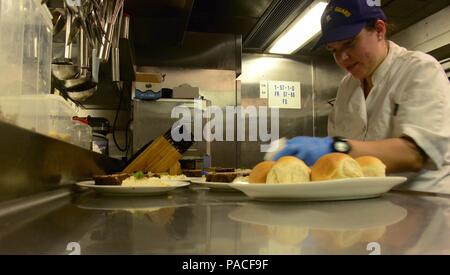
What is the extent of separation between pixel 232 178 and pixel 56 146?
19.6 inches

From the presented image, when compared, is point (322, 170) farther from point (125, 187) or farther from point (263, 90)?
point (263, 90)

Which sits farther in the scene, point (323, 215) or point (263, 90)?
point (263, 90)

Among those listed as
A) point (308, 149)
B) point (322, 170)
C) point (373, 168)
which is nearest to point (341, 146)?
point (308, 149)

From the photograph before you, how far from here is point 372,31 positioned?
158 cm

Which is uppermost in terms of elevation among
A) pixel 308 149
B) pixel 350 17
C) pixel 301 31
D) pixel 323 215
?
pixel 301 31

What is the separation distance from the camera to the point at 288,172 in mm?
740

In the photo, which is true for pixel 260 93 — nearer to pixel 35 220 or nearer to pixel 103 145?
pixel 103 145

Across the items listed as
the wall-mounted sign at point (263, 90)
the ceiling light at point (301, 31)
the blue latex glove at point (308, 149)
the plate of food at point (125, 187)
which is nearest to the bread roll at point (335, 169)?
the blue latex glove at point (308, 149)

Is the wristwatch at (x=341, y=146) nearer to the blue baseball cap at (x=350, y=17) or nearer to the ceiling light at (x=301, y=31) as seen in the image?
the blue baseball cap at (x=350, y=17)

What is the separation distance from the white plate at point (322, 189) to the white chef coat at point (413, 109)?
696 millimetres

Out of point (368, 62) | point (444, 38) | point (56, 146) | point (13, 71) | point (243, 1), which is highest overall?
point (243, 1)

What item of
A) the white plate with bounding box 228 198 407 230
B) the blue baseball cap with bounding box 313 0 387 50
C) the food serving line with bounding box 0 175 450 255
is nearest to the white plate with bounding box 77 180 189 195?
the food serving line with bounding box 0 175 450 255

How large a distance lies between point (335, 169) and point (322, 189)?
7 cm

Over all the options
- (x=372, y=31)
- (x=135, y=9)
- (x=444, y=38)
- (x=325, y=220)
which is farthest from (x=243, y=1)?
(x=325, y=220)
